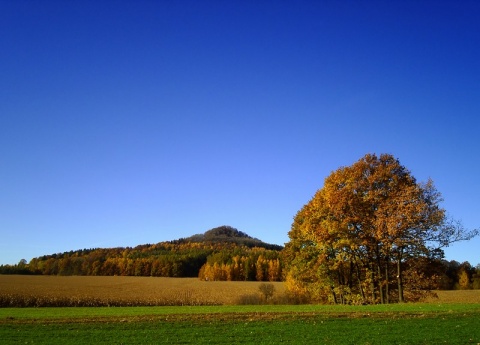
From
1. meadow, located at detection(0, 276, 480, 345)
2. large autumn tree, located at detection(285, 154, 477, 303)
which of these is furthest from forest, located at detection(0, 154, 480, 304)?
meadow, located at detection(0, 276, 480, 345)

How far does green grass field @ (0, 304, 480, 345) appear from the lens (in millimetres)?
21594

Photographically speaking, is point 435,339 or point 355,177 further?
point 355,177

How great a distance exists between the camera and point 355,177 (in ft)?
148

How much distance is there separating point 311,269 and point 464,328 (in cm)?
2970

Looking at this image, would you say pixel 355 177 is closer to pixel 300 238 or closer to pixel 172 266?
pixel 300 238

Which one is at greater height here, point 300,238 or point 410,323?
point 300,238

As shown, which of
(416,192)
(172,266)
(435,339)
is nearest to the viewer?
(435,339)

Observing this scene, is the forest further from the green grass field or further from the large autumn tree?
the green grass field

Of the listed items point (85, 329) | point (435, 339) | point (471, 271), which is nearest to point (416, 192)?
point (435, 339)

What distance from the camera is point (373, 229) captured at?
141ft

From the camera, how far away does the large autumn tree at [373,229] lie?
41.7 metres

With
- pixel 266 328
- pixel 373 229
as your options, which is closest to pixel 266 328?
pixel 266 328

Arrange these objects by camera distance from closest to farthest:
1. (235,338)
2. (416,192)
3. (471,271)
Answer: (235,338) < (416,192) < (471,271)

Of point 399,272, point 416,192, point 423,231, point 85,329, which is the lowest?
point 85,329
